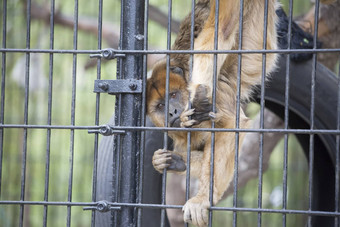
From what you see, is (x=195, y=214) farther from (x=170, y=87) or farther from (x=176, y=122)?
(x=170, y=87)

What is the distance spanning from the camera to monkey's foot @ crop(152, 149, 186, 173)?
11.7 feet

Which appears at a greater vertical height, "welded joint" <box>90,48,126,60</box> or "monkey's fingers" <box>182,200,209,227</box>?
"welded joint" <box>90,48,126,60</box>

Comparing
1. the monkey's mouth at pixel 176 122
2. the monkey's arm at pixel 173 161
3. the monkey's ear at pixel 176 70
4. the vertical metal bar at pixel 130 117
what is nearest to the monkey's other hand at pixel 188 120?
the vertical metal bar at pixel 130 117

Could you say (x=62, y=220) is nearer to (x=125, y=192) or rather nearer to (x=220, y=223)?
(x=220, y=223)

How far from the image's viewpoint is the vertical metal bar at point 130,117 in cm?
288

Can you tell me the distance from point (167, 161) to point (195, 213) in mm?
547

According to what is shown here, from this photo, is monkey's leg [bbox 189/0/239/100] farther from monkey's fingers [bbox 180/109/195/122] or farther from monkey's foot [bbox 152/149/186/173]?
monkey's foot [bbox 152/149/186/173]

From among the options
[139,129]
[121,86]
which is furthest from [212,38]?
[139,129]

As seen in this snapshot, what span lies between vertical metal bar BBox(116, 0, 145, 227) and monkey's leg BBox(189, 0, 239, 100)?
0.47 meters

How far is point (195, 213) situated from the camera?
123 inches

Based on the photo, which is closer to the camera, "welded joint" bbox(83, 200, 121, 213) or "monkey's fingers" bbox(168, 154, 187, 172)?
"welded joint" bbox(83, 200, 121, 213)

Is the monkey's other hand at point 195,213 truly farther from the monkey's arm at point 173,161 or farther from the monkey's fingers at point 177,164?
the monkey's fingers at point 177,164

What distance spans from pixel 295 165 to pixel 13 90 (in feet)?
12.2

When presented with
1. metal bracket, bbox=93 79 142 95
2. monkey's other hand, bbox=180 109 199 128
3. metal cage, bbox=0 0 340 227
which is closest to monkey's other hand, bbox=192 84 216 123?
monkey's other hand, bbox=180 109 199 128
